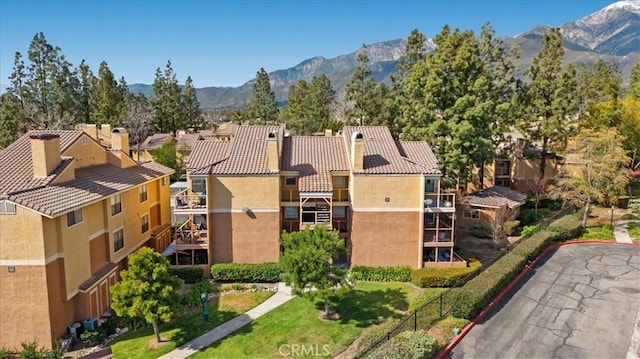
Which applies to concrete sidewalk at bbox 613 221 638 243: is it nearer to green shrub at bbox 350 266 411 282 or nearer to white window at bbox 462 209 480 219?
white window at bbox 462 209 480 219

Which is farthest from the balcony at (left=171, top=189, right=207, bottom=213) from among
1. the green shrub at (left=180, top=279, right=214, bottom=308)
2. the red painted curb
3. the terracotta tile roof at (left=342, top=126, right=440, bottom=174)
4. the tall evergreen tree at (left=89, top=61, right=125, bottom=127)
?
the tall evergreen tree at (left=89, top=61, right=125, bottom=127)

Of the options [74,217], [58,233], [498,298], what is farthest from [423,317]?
[74,217]

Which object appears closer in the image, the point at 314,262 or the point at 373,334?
the point at 373,334

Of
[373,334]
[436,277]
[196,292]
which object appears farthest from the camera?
[436,277]

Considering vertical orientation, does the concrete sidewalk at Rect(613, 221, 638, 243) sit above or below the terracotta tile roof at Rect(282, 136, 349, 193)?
below

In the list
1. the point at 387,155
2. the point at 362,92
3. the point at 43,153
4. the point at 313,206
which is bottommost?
the point at 313,206

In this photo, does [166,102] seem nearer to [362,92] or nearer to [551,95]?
[362,92]

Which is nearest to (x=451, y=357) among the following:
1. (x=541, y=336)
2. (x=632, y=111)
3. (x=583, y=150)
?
(x=541, y=336)

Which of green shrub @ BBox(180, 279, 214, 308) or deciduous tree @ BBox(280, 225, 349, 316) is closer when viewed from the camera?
deciduous tree @ BBox(280, 225, 349, 316)

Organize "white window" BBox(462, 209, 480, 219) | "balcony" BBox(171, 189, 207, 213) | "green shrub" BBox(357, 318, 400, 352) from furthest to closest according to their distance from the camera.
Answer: "white window" BBox(462, 209, 480, 219) → "balcony" BBox(171, 189, 207, 213) → "green shrub" BBox(357, 318, 400, 352)
